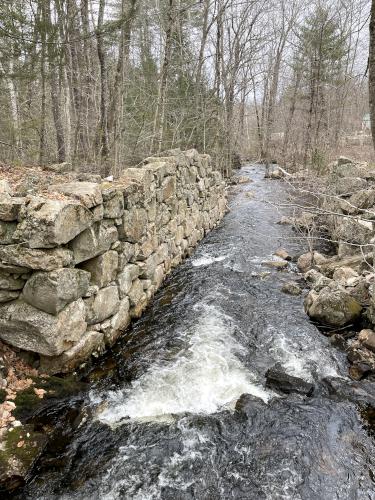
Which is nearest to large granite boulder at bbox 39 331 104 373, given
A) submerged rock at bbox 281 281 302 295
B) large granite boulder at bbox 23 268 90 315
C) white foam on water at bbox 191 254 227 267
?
large granite boulder at bbox 23 268 90 315

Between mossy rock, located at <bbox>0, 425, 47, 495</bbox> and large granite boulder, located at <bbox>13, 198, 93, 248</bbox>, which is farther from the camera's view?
large granite boulder, located at <bbox>13, 198, 93, 248</bbox>

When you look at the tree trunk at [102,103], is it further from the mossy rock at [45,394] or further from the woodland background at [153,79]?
the mossy rock at [45,394]

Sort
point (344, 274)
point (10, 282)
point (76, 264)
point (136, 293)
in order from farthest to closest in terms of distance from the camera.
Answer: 1. point (344, 274)
2. point (136, 293)
3. point (76, 264)
4. point (10, 282)

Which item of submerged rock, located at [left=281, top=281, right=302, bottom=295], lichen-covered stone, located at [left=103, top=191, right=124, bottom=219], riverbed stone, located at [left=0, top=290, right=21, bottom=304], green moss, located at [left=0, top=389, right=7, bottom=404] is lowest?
green moss, located at [left=0, top=389, right=7, bottom=404]

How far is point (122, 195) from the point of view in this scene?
5.47 m

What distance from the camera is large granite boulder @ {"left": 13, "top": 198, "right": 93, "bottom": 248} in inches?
152

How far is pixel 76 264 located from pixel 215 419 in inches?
98.8

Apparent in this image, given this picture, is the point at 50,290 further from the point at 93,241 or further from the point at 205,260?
the point at 205,260

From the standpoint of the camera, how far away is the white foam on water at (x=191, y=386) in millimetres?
3998

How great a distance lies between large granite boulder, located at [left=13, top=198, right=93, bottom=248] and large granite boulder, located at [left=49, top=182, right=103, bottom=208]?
392mm

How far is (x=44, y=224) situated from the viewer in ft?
12.6

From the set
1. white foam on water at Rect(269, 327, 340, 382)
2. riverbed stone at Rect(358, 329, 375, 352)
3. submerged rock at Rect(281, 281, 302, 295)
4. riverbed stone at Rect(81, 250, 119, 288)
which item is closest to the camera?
white foam on water at Rect(269, 327, 340, 382)

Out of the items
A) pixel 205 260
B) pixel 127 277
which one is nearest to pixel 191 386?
pixel 127 277

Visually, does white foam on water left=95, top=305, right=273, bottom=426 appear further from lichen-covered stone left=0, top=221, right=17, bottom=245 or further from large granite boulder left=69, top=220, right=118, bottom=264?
lichen-covered stone left=0, top=221, right=17, bottom=245
